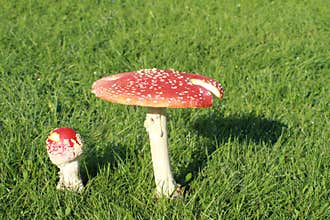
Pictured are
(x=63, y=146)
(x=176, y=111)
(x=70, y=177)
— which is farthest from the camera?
(x=176, y=111)

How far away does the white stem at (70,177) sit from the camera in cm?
244

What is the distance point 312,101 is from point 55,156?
2206mm

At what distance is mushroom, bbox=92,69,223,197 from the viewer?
1.96 metres

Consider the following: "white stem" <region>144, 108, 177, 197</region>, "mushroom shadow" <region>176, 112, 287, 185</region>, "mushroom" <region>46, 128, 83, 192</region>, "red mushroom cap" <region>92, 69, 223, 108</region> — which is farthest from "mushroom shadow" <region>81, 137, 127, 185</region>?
"red mushroom cap" <region>92, 69, 223, 108</region>

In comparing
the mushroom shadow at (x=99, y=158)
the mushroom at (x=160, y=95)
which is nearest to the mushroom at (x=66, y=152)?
the mushroom shadow at (x=99, y=158)

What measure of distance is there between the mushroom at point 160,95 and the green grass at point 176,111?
0.56 feet

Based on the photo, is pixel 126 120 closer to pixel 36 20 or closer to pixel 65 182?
pixel 65 182

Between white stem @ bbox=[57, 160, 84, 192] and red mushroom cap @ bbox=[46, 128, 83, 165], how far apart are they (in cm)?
6

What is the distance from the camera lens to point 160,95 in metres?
1.97

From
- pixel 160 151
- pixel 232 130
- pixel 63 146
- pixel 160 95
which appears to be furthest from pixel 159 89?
pixel 232 130

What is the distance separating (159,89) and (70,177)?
0.77 m

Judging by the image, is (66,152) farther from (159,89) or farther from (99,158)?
(159,89)

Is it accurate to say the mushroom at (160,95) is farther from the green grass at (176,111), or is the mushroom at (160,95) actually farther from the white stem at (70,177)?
the white stem at (70,177)

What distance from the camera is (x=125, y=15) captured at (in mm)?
5566
